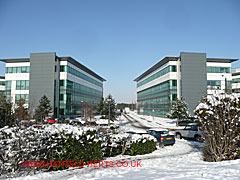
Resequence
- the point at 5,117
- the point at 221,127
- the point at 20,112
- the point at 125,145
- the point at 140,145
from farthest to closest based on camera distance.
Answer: the point at 20,112 → the point at 5,117 → the point at 140,145 → the point at 125,145 → the point at 221,127

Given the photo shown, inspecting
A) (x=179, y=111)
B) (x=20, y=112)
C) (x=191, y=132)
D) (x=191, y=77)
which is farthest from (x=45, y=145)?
(x=191, y=77)

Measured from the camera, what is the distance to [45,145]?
25.5 feet

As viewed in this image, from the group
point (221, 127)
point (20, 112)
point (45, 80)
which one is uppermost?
point (45, 80)

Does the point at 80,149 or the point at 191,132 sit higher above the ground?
the point at 80,149

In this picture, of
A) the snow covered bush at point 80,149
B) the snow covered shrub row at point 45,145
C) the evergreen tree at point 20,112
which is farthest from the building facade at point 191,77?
the snow covered shrub row at point 45,145

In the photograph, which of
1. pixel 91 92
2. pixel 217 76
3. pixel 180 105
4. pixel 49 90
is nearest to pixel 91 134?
pixel 180 105

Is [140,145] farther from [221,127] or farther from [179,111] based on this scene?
[179,111]

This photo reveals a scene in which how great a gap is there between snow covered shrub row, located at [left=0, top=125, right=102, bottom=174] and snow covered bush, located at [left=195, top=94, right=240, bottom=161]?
18.0ft

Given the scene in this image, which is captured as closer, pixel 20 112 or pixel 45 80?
pixel 20 112

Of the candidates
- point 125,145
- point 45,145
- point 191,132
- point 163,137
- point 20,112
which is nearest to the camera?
point 45,145

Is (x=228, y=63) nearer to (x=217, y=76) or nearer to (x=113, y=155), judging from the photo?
(x=217, y=76)

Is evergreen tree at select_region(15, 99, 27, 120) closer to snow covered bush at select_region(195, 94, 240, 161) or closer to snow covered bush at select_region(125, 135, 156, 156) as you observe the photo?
snow covered bush at select_region(125, 135, 156, 156)

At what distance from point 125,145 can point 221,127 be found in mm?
5312

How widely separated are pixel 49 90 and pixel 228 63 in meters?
46.4
